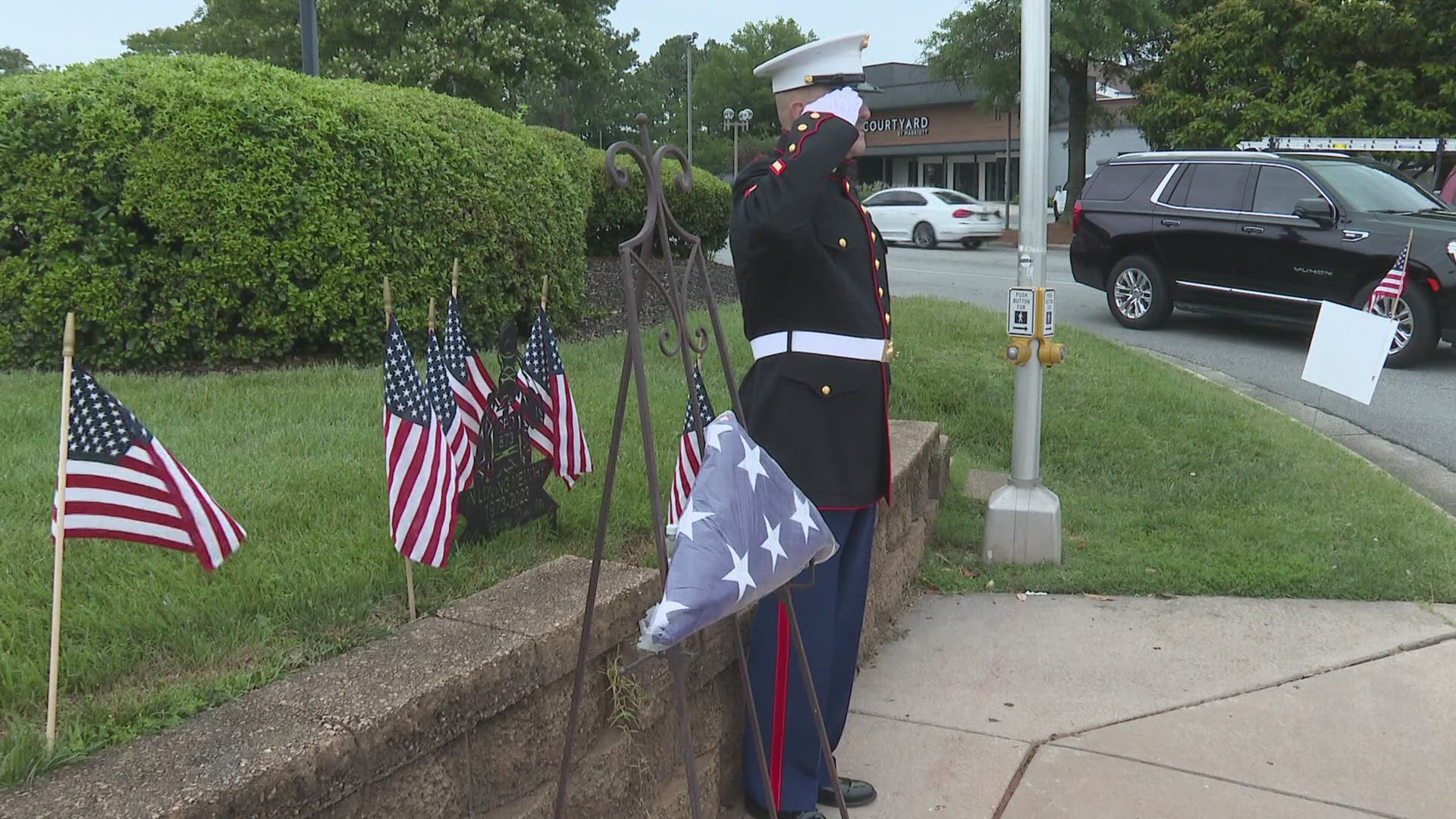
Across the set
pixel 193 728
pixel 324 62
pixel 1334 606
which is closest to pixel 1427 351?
pixel 1334 606

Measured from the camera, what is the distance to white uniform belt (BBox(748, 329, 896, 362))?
299 centimetres

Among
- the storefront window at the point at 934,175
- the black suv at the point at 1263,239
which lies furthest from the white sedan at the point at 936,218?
the storefront window at the point at 934,175

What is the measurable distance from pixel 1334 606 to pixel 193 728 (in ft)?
13.5

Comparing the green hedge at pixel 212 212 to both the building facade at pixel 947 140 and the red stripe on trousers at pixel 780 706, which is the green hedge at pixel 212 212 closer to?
the red stripe on trousers at pixel 780 706

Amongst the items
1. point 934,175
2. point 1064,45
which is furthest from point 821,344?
point 934,175

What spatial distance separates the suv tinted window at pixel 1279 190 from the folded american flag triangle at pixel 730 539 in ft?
32.3

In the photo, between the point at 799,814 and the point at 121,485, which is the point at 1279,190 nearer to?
the point at 799,814

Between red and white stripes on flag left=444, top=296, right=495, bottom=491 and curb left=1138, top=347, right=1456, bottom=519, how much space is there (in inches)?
193

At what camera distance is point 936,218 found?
25.8 m

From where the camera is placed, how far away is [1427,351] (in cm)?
988

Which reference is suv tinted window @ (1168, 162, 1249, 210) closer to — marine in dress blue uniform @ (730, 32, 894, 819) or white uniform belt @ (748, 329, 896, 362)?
marine in dress blue uniform @ (730, 32, 894, 819)

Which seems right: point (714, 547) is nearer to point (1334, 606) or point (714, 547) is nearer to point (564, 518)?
point (564, 518)

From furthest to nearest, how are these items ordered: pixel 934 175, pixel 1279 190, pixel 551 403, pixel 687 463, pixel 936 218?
pixel 934 175 < pixel 936 218 < pixel 1279 190 < pixel 551 403 < pixel 687 463

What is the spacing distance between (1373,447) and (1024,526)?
12.2ft
